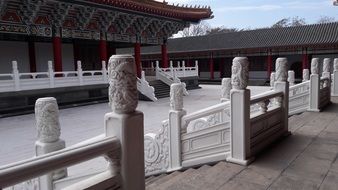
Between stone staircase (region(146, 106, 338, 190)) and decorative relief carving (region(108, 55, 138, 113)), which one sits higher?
decorative relief carving (region(108, 55, 138, 113))

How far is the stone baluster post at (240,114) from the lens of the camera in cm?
344

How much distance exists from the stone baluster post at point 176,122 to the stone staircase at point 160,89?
35.9 feet

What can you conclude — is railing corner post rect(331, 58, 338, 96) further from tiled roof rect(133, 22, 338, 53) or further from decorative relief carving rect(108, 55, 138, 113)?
tiled roof rect(133, 22, 338, 53)

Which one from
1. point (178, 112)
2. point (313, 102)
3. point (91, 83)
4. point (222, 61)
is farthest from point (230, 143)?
point (222, 61)

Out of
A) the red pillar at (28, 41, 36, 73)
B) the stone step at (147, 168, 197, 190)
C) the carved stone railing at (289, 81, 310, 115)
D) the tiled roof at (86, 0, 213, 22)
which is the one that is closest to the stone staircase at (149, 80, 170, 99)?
the tiled roof at (86, 0, 213, 22)

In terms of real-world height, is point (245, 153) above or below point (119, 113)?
below

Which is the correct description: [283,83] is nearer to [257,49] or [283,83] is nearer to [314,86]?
[314,86]

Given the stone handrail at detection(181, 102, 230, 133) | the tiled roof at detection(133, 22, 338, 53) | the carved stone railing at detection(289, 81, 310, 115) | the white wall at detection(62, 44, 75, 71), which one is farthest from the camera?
the tiled roof at detection(133, 22, 338, 53)

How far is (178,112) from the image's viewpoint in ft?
14.1

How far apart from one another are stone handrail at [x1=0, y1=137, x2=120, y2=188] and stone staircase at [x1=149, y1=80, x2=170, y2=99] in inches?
528

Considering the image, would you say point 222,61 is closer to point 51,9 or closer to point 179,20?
point 179,20

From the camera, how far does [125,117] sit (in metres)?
1.99

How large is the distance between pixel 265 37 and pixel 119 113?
892 inches

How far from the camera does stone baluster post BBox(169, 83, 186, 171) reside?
431cm
